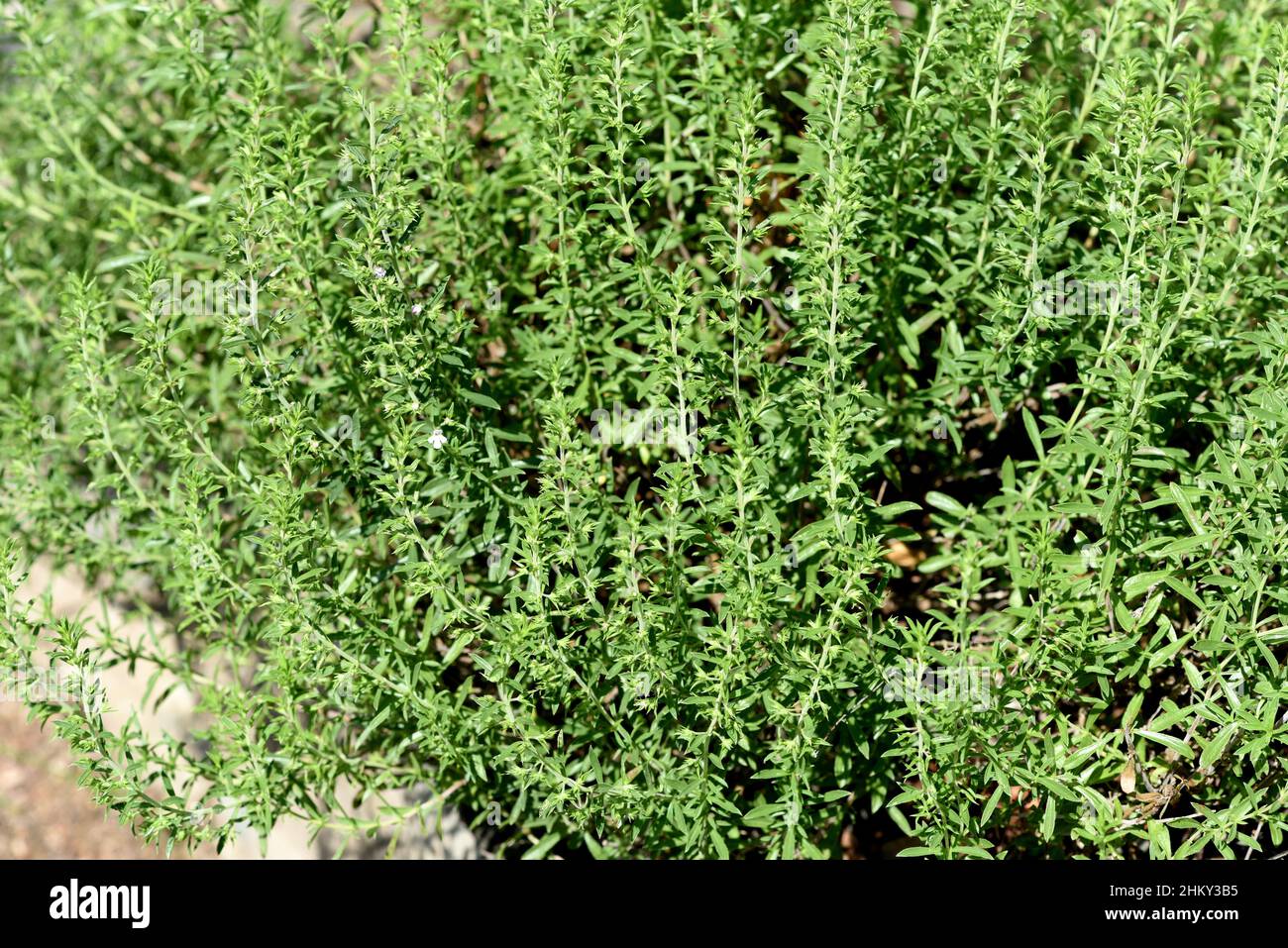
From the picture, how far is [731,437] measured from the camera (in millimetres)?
2430

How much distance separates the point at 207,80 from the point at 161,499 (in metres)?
1.01

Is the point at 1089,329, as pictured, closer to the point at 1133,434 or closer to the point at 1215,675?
the point at 1133,434

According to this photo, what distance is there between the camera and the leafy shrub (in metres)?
2.33

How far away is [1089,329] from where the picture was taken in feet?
Result: 8.97
